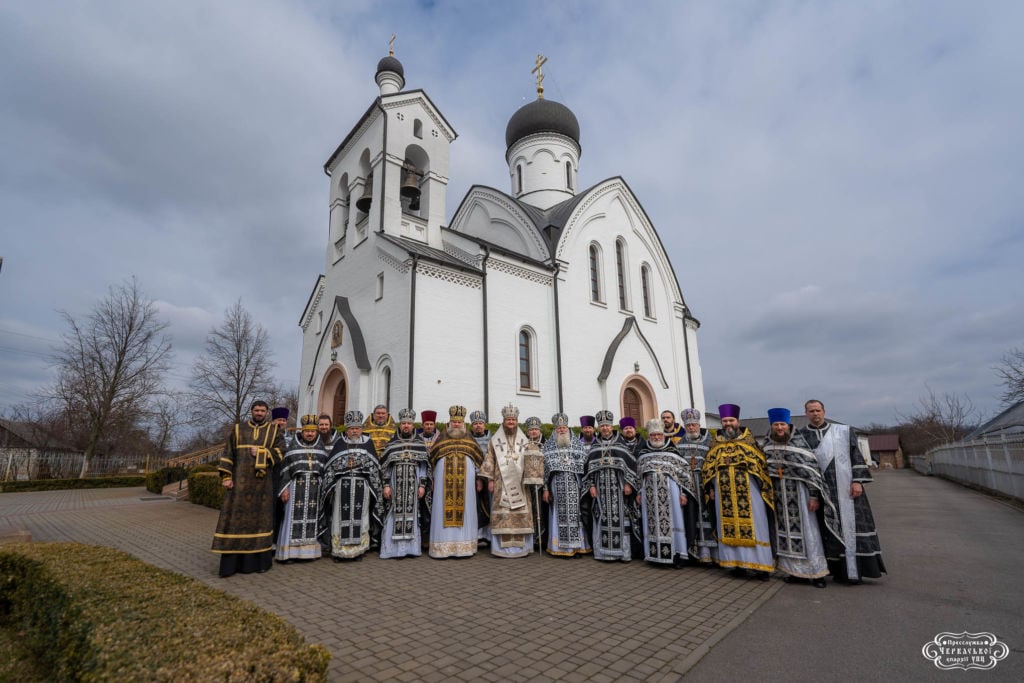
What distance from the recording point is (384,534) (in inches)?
269

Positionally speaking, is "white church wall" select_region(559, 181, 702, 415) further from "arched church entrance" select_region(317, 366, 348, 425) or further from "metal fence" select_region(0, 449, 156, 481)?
"metal fence" select_region(0, 449, 156, 481)

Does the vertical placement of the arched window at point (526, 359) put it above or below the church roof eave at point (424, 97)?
below

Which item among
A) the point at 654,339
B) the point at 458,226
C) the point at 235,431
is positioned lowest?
the point at 235,431

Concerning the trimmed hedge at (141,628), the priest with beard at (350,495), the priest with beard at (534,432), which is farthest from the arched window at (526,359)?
the trimmed hedge at (141,628)

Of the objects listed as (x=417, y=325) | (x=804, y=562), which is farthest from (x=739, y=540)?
(x=417, y=325)

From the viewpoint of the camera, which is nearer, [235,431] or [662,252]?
[235,431]

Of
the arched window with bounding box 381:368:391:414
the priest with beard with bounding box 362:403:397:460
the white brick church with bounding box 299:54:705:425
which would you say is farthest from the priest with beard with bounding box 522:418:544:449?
the arched window with bounding box 381:368:391:414

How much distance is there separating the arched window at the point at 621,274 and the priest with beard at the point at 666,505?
43.5 ft

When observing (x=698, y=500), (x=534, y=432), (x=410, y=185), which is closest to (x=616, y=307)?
(x=410, y=185)

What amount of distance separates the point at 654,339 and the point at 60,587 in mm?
19137

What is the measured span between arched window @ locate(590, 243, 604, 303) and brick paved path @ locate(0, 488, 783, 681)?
1288 cm

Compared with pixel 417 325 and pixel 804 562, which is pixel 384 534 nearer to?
pixel 804 562

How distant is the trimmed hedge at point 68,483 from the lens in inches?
752

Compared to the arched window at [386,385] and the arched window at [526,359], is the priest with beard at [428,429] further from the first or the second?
the arched window at [526,359]
